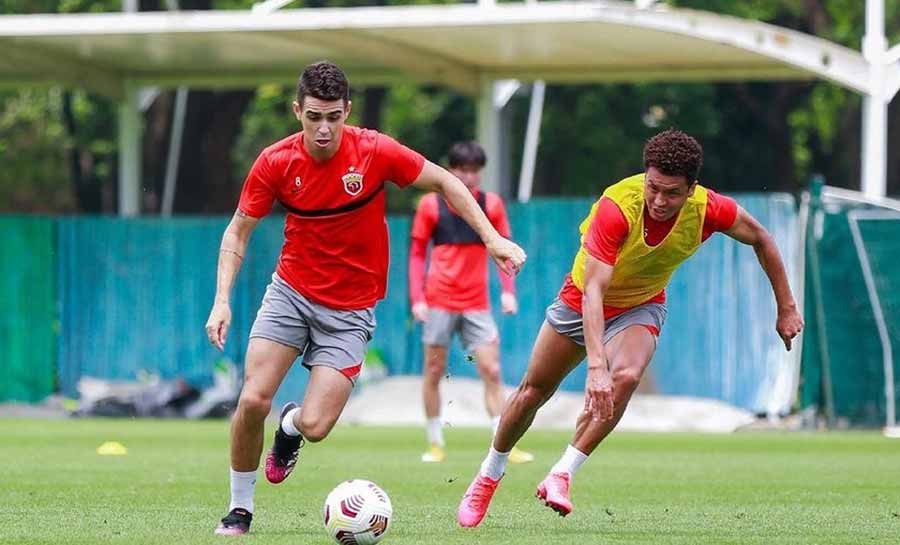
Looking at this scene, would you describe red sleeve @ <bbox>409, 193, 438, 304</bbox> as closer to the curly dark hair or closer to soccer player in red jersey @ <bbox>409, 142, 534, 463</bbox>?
soccer player in red jersey @ <bbox>409, 142, 534, 463</bbox>

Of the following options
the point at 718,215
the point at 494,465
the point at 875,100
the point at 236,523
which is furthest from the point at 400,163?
the point at 875,100

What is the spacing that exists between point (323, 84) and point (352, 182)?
1.87 feet

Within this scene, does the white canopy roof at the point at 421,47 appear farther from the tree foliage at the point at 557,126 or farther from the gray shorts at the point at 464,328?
the tree foliage at the point at 557,126

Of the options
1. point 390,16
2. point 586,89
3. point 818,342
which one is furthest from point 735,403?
point 586,89

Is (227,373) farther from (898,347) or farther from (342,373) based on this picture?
(342,373)

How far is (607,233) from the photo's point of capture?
897 cm

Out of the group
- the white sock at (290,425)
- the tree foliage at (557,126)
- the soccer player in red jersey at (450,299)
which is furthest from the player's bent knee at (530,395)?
the tree foliage at (557,126)

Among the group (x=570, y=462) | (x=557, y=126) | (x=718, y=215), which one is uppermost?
(x=557, y=126)

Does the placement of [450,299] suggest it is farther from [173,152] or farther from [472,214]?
[173,152]

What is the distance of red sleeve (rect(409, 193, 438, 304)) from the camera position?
15.1 metres

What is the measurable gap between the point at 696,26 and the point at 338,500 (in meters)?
13.0

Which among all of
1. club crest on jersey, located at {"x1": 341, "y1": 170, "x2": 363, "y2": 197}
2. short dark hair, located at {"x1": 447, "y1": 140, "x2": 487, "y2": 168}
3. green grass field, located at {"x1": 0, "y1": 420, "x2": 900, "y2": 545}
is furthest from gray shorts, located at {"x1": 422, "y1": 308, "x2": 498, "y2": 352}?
club crest on jersey, located at {"x1": 341, "y1": 170, "x2": 363, "y2": 197}

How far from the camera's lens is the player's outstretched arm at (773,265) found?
926 cm

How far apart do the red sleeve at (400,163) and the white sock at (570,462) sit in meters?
1.67
